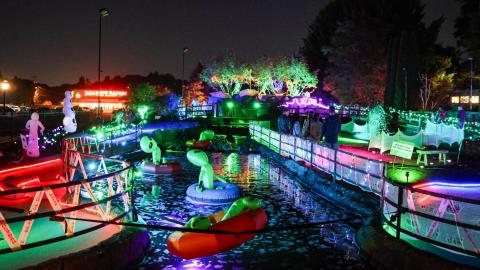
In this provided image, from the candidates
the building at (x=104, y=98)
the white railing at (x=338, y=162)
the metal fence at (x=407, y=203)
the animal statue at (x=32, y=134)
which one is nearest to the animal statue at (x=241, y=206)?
the metal fence at (x=407, y=203)

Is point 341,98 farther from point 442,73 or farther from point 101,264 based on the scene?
point 101,264

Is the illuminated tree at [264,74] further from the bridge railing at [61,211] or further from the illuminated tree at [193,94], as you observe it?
the bridge railing at [61,211]

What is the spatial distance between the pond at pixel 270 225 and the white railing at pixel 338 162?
90cm

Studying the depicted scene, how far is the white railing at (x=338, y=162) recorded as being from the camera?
12.3 m

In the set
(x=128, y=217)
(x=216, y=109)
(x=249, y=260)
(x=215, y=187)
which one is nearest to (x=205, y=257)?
(x=249, y=260)

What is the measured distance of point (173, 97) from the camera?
50.8 metres

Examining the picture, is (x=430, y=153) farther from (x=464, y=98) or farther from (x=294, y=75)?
(x=294, y=75)

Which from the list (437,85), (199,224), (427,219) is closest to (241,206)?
(199,224)

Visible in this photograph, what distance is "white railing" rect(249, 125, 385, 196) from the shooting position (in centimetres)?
1226

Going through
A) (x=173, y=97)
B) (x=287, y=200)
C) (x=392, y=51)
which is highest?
(x=392, y=51)

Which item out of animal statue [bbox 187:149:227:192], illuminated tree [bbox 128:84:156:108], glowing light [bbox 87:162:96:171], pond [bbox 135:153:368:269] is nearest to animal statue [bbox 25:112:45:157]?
glowing light [bbox 87:162:96:171]

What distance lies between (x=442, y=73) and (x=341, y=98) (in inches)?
434

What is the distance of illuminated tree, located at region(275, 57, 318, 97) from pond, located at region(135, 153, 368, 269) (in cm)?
5190

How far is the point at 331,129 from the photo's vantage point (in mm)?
16344
